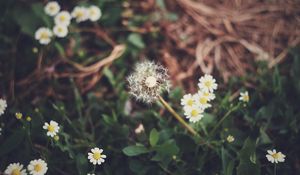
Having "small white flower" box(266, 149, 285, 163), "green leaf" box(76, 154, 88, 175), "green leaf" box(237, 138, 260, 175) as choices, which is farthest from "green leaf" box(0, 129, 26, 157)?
"small white flower" box(266, 149, 285, 163)

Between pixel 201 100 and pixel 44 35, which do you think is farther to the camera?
pixel 44 35

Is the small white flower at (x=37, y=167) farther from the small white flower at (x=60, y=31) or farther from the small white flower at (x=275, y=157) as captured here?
the small white flower at (x=275, y=157)

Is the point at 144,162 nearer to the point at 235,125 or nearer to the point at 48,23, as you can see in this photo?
the point at 235,125

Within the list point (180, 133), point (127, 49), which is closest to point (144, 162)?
point (180, 133)

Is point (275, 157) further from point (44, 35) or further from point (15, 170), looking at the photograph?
point (44, 35)

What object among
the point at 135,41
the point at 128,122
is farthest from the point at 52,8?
the point at 128,122

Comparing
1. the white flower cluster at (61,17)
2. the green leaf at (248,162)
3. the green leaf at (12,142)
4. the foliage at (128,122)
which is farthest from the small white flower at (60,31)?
the green leaf at (248,162)
